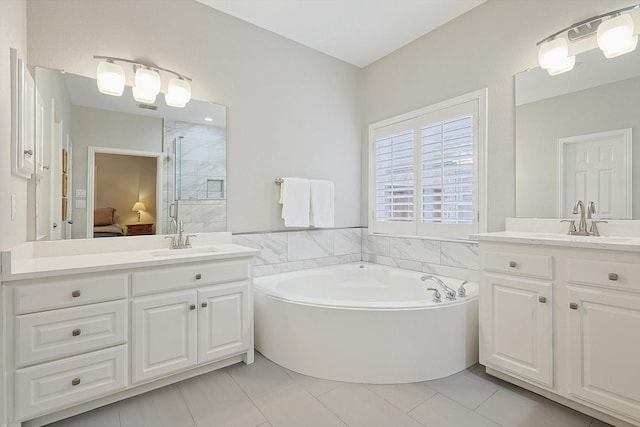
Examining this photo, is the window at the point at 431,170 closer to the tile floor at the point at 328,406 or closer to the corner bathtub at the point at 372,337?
the corner bathtub at the point at 372,337

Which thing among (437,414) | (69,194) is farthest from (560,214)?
(69,194)

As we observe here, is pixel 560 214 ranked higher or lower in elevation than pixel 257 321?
higher

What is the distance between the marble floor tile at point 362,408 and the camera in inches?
63.3

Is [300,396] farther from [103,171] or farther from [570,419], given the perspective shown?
[103,171]

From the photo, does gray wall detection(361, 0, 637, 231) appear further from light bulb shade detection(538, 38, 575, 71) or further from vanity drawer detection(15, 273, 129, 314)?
vanity drawer detection(15, 273, 129, 314)

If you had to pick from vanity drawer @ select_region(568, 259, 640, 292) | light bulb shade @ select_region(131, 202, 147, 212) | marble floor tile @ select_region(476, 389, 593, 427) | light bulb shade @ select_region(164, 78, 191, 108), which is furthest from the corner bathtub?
light bulb shade @ select_region(164, 78, 191, 108)

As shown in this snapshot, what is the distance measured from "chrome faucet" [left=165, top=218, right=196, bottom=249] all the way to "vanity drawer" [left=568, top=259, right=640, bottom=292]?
2.45 metres

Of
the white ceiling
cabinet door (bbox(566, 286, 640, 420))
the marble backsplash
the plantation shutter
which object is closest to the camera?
cabinet door (bbox(566, 286, 640, 420))

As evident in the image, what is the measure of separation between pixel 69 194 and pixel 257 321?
1.53 meters

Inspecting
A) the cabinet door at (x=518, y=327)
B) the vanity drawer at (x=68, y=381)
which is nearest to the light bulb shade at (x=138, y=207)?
the vanity drawer at (x=68, y=381)

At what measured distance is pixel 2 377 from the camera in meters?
1.39

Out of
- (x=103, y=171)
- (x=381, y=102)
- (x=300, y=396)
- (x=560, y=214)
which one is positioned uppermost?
(x=381, y=102)

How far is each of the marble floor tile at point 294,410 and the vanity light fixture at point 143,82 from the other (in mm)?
2160

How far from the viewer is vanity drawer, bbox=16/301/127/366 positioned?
1.46m
